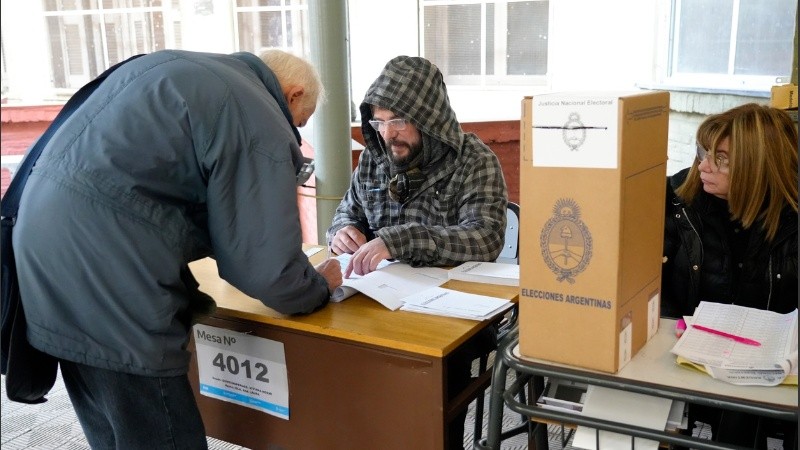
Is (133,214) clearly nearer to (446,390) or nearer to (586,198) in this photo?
(446,390)

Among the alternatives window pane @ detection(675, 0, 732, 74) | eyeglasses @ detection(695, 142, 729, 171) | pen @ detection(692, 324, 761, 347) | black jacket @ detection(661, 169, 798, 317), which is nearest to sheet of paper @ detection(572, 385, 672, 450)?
pen @ detection(692, 324, 761, 347)

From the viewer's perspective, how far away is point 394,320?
1.59m

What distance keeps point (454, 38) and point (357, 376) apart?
604cm

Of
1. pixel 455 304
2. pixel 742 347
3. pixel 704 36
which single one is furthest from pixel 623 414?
pixel 704 36

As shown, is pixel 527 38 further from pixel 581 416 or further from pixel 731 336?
pixel 581 416

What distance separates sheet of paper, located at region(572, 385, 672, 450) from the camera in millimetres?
1150

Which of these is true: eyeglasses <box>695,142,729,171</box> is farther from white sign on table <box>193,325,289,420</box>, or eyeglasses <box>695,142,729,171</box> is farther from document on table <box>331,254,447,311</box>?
white sign on table <box>193,325,289,420</box>

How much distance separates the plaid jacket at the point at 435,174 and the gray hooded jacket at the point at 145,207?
0.79 metres

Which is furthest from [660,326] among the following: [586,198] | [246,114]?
[246,114]

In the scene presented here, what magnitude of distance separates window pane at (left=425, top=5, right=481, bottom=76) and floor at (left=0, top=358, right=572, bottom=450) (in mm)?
4900

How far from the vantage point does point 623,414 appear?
117cm

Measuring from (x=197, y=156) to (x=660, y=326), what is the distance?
979mm

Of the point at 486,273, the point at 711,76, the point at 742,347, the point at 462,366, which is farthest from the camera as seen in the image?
the point at 711,76

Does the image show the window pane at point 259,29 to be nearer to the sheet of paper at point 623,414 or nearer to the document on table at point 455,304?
the document on table at point 455,304
